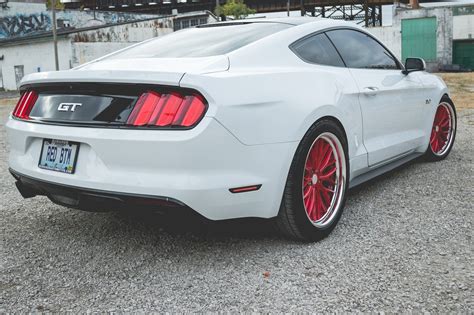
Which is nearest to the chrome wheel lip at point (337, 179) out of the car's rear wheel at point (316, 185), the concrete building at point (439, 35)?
the car's rear wheel at point (316, 185)

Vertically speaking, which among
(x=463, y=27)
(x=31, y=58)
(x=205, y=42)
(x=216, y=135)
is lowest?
(x=31, y=58)

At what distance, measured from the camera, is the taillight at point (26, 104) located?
2.94 m

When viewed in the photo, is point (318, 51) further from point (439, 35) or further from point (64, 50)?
point (439, 35)

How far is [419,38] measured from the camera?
109 ft

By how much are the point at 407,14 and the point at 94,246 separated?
112 feet

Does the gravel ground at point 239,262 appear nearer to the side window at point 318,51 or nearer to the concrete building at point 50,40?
the side window at point 318,51

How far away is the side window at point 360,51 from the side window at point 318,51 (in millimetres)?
100

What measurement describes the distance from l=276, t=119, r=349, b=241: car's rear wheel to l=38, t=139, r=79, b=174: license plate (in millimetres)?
1157

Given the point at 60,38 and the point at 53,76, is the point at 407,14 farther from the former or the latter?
the point at 53,76

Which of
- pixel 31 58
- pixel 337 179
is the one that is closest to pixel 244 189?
pixel 337 179

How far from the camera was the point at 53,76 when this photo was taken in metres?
2.74

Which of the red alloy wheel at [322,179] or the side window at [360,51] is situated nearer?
the red alloy wheel at [322,179]

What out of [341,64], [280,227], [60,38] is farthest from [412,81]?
[60,38]

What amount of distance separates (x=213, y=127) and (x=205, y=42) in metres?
1.01
